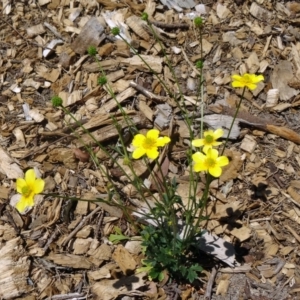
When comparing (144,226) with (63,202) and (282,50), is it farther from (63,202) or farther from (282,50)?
(282,50)

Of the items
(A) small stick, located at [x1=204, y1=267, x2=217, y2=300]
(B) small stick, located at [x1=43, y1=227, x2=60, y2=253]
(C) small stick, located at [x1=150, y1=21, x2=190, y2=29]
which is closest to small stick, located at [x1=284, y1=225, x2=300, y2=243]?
(A) small stick, located at [x1=204, y1=267, x2=217, y2=300]

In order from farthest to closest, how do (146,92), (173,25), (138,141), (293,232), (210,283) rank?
(173,25), (146,92), (293,232), (210,283), (138,141)

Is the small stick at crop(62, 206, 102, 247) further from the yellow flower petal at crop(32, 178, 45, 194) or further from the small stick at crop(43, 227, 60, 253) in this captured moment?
the yellow flower petal at crop(32, 178, 45, 194)

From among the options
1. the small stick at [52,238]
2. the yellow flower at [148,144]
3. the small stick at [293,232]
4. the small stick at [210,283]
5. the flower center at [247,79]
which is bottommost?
the small stick at [210,283]

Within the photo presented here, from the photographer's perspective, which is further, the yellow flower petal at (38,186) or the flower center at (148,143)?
the flower center at (148,143)

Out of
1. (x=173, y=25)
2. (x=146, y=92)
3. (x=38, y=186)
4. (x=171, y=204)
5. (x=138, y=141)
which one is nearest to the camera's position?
(x=38, y=186)

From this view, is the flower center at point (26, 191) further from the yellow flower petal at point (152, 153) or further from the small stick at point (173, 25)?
the small stick at point (173, 25)

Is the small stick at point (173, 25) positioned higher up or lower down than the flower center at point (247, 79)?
lower down

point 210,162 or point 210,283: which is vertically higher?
point 210,162

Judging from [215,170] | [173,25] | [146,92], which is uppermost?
[215,170]

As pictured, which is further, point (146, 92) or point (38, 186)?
point (146, 92)

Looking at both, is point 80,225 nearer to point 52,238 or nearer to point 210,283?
point 52,238

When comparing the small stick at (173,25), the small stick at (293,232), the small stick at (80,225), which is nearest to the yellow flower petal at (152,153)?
the small stick at (80,225)

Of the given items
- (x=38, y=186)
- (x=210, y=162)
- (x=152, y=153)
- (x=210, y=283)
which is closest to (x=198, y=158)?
(x=210, y=162)
